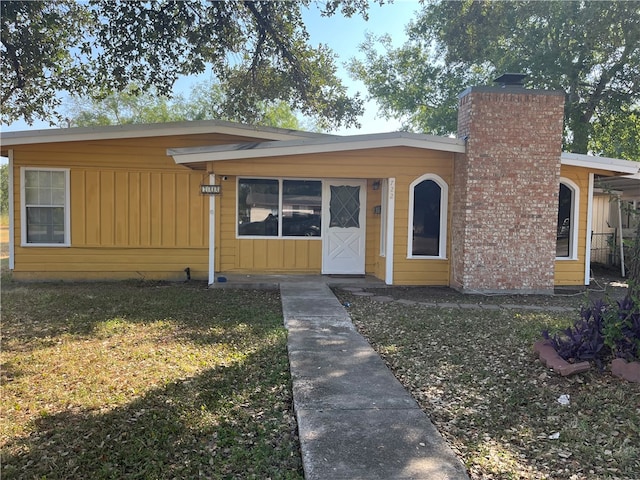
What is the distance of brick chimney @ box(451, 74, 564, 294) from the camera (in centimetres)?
898

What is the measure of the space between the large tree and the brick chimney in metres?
4.25

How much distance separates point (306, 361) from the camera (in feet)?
16.0

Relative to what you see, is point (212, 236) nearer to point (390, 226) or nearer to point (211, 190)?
point (211, 190)

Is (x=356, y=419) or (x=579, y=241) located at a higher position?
(x=579, y=241)

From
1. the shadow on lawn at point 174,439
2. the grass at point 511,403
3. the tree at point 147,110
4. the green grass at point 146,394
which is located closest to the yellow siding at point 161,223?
the green grass at point 146,394

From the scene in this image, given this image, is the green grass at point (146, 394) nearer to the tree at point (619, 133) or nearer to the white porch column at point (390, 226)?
the white porch column at point (390, 226)

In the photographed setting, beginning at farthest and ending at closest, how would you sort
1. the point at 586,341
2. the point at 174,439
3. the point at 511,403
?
1. the point at 586,341
2. the point at 511,403
3. the point at 174,439

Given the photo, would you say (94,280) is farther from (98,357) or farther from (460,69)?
(460,69)

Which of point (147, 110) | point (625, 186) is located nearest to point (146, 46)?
point (625, 186)

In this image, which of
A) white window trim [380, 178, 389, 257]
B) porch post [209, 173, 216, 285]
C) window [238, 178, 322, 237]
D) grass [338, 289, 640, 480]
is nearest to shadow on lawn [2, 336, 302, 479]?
grass [338, 289, 640, 480]

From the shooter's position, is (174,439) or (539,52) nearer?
(174,439)

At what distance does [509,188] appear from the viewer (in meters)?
9.12

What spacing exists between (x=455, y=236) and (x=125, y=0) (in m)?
7.77

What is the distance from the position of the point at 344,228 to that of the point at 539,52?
10.6m
